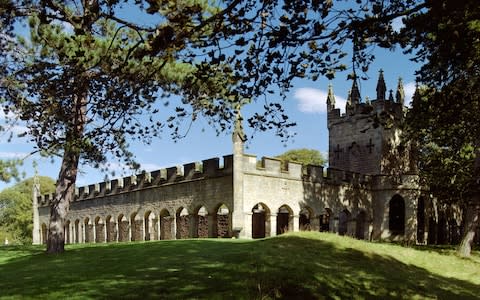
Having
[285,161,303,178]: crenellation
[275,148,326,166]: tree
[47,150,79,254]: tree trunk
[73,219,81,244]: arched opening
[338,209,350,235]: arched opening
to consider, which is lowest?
[73,219,81,244]: arched opening

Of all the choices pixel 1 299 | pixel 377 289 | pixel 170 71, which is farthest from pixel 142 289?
pixel 170 71

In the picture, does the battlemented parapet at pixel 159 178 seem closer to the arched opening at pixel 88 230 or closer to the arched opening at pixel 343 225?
the arched opening at pixel 88 230

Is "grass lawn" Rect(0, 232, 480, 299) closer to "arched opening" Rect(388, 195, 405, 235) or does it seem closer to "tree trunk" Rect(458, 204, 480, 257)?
"tree trunk" Rect(458, 204, 480, 257)

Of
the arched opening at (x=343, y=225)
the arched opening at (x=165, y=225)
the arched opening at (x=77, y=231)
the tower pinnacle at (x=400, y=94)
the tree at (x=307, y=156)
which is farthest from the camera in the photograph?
the tree at (x=307, y=156)

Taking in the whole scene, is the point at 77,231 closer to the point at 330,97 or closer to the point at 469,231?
the point at 330,97

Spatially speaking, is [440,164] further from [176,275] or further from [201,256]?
[176,275]

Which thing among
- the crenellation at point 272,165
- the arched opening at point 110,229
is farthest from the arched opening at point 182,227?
the crenellation at point 272,165

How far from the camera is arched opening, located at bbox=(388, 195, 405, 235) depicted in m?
30.1

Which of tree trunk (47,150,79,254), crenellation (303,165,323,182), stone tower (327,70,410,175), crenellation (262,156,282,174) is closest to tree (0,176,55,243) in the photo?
stone tower (327,70,410,175)

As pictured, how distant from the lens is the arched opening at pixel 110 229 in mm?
32844

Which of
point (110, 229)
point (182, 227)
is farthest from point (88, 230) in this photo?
point (182, 227)

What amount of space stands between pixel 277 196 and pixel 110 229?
14.6 m

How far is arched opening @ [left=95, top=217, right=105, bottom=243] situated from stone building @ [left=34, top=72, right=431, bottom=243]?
0.07 m

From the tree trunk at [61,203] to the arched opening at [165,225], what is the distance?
9.71 m
